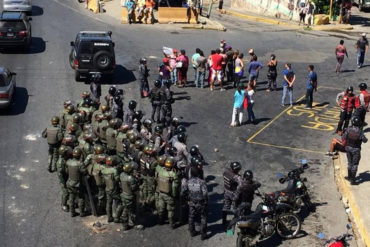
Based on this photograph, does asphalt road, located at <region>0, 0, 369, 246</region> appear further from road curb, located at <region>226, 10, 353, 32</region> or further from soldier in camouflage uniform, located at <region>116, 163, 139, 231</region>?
road curb, located at <region>226, 10, 353, 32</region>

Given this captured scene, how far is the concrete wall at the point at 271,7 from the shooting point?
1633 inches

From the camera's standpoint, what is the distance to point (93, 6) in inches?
1617

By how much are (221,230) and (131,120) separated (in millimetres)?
5109

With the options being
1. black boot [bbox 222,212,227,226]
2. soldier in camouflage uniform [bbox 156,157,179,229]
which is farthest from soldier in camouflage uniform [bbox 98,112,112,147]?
black boot [bbox 222,212,227,226]

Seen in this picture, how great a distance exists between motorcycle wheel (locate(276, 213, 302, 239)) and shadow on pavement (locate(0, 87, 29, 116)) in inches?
455

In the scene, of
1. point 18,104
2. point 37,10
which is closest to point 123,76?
point 18,104

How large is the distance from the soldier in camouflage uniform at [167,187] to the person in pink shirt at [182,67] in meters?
11.0

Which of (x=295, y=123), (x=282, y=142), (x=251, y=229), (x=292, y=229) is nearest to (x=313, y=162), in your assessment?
(x=282, y=142)

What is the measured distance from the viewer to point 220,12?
44.4 m

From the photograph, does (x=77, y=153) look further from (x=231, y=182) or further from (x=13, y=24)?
(x=13, y=24)

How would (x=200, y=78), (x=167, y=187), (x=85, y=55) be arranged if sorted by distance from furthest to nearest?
(x=200, y=78) → (x=85, y=55) → (x=167, y=187)

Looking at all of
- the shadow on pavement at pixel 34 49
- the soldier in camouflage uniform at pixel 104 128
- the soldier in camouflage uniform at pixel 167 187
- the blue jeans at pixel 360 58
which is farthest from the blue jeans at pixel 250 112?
the shadow on pavement at pixel 34 49

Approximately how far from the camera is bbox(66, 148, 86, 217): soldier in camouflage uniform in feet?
42.3

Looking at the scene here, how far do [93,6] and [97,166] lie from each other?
30248mm
